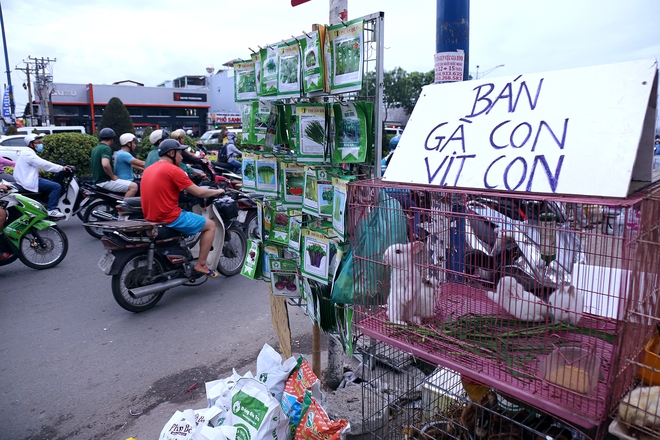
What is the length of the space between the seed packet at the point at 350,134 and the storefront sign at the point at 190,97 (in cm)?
3754

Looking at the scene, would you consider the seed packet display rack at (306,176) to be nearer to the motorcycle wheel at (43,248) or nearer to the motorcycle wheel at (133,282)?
the motorcycle wheel at (133,282)

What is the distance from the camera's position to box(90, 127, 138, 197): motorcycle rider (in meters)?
7.15

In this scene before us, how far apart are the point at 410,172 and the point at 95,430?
2.55 meters

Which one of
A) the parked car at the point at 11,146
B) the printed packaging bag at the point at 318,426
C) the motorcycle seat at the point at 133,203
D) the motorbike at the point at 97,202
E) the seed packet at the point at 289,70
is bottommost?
the printed packaging bag at the point at 318,426

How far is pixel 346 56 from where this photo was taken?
7.28ft

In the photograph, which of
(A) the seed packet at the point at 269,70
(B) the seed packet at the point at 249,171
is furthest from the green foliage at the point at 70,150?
(A) the seed packet at the point at 269,70

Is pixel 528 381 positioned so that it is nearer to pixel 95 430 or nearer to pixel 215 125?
pixel 95 430

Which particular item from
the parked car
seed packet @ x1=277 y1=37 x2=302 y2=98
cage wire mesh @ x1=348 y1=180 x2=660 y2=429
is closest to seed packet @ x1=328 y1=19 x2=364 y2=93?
seed packet @ x1=277 y1=37 x2=302 y2=98

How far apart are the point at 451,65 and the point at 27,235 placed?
5.52 meters

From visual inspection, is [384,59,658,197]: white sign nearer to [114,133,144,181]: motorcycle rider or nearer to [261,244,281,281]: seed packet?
[261,244,281,281]: seed packet

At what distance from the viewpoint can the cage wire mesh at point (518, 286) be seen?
1275mm

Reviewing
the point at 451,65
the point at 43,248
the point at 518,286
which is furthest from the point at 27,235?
the point at 518,286

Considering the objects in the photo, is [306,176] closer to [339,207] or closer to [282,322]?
[339,207]

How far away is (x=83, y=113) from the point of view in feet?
112
